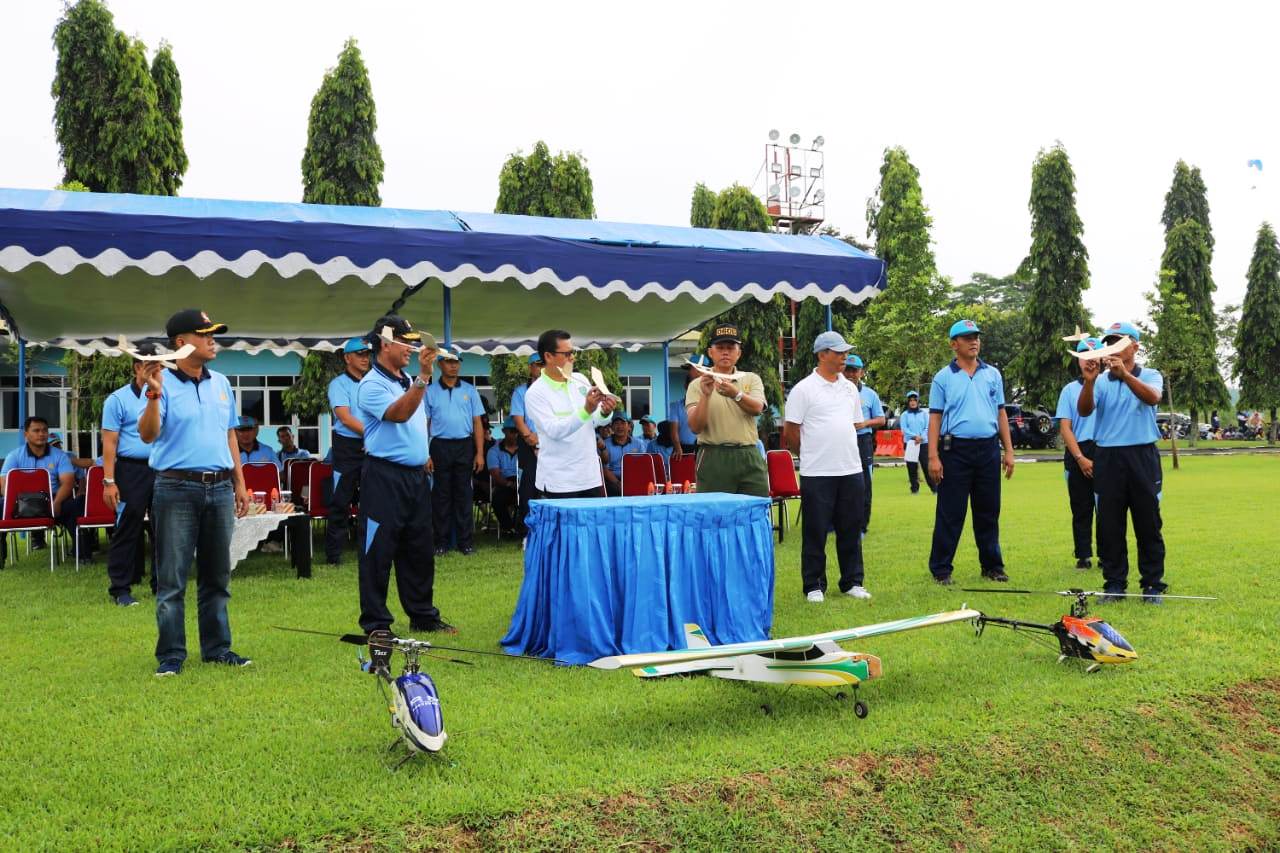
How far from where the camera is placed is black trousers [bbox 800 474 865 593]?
705cm

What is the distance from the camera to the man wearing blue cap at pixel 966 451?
7512 millimetres

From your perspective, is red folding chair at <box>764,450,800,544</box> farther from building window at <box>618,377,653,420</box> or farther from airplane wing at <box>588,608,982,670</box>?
building window at <box>618,377,653,420</box>

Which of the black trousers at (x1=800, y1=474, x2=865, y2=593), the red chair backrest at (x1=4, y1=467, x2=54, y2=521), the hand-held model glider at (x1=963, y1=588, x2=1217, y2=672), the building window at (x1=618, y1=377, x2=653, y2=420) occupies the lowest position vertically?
the hand-held model glider at (x1=963, y1=588, x2=1217, y2=672)

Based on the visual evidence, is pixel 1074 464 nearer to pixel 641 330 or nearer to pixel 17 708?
pixel 641 330

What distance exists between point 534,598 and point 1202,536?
7.69m

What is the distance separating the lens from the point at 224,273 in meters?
9.13

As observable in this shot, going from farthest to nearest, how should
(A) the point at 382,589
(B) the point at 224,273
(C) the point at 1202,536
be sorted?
1. (C) the point at 1202,536
2. (B) the point at 224,273
3. (A) the point at 382,589

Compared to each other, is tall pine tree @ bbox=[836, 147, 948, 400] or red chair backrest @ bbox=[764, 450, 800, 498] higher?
tall pine tree @ bbox=[836, 147, 948, 400]

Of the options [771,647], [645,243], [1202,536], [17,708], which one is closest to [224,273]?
[645,243]

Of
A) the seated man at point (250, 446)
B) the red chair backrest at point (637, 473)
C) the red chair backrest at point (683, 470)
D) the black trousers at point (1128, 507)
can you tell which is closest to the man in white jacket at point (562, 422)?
the black trousers at point (1128, 507)

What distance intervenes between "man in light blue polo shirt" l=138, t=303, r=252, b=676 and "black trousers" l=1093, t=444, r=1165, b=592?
5.45 m

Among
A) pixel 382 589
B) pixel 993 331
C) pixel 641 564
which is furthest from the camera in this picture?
pixel 993 331

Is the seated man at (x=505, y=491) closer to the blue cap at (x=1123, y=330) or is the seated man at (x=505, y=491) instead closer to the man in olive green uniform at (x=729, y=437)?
the man in olive green uniform at (x=729, y=437)

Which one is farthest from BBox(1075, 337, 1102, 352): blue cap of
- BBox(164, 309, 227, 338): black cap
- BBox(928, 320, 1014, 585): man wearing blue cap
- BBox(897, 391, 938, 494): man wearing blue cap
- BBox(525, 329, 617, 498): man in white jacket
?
BBox(897, 391, 938, 494): man wearing blue cap
